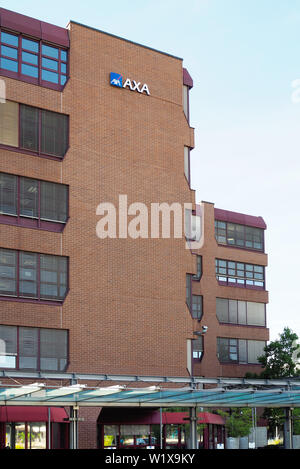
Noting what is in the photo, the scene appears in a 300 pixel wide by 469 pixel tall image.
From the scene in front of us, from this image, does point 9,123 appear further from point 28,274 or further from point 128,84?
point 128,84

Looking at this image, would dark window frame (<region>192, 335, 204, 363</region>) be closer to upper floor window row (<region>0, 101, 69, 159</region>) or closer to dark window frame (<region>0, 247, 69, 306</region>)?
dark window frame (<region>0, 247, 69, 306</region>)

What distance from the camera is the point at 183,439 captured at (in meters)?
46.9

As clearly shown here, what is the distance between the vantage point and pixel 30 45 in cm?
4216

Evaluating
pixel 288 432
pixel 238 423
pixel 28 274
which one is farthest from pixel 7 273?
pixel 238 423

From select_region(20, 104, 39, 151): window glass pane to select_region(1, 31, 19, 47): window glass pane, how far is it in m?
3.62

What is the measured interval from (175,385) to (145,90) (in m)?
18.4

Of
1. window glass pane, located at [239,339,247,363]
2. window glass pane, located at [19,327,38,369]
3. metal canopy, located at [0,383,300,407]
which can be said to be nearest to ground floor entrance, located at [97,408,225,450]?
window glass pane, located at [19,327,38,369]

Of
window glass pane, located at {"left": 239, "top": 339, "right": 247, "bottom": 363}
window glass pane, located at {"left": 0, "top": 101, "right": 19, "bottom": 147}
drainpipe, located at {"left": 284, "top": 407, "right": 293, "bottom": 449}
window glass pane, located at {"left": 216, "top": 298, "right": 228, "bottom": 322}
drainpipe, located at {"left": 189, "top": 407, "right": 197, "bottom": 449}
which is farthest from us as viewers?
window glass pane, located at {"left": 216, "top": 298, "right": 228, "bottom": 322}

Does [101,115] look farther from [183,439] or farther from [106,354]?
[183,439]

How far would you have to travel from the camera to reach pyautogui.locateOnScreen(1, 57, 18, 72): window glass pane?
4088cm

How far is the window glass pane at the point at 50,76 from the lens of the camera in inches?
1671

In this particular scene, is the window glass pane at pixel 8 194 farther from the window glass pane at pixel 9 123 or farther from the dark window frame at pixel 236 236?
the dark window frame at pixel 236 236

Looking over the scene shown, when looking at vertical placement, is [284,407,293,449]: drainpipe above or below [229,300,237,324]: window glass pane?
below
